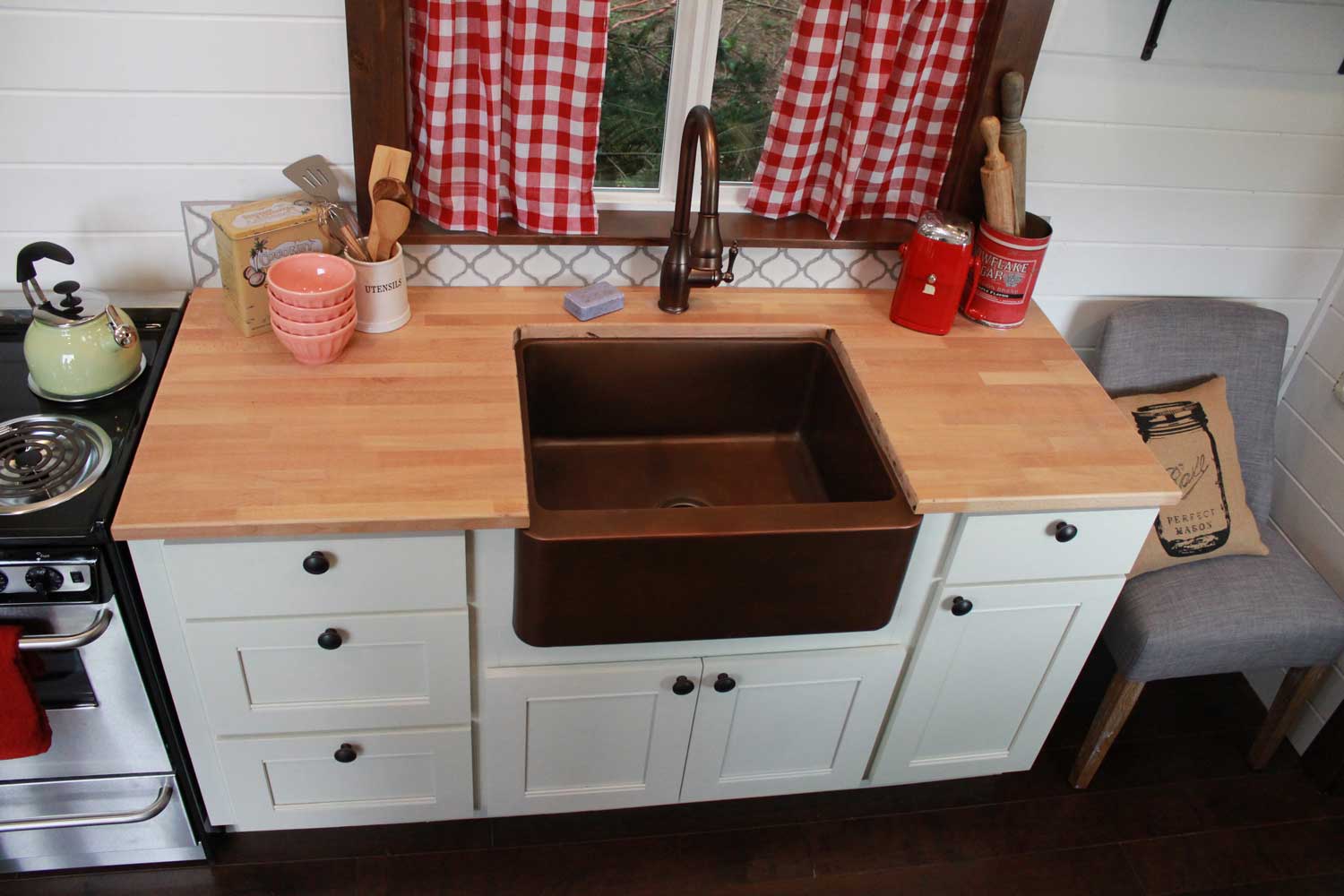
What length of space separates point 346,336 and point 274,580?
415 millimetres

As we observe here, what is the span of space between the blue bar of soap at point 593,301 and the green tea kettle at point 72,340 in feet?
2.34

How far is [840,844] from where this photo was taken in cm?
211

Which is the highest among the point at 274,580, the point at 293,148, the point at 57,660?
the point at 293,148

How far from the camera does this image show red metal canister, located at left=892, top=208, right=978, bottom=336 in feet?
6.18

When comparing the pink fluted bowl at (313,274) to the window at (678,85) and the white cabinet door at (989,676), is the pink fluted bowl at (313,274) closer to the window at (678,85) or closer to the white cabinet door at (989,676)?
the window at (678,85)

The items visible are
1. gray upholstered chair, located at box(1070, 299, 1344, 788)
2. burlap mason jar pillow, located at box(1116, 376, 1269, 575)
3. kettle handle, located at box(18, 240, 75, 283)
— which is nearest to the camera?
kettle handle, located at box(18, 240, 75, 283)

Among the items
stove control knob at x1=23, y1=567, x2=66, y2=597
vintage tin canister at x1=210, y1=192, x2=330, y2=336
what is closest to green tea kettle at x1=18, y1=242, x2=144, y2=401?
vintage tin canister at x1=210, y1=192, x2=330, y2=336

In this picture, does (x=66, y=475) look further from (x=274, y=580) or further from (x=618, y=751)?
(x=618, y=751)

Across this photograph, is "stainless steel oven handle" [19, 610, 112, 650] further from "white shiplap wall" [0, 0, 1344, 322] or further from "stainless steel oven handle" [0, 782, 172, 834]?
"white shiplap wall" [0, 0, 1344, 322]

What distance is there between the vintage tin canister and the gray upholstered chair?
5.18ft

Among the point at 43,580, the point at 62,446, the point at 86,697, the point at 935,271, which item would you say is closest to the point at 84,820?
the point at 86,697

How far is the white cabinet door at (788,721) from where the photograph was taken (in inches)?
71.4

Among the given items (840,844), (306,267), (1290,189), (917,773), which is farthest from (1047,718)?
(306,267)

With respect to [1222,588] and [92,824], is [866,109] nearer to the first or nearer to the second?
[1222,588]
